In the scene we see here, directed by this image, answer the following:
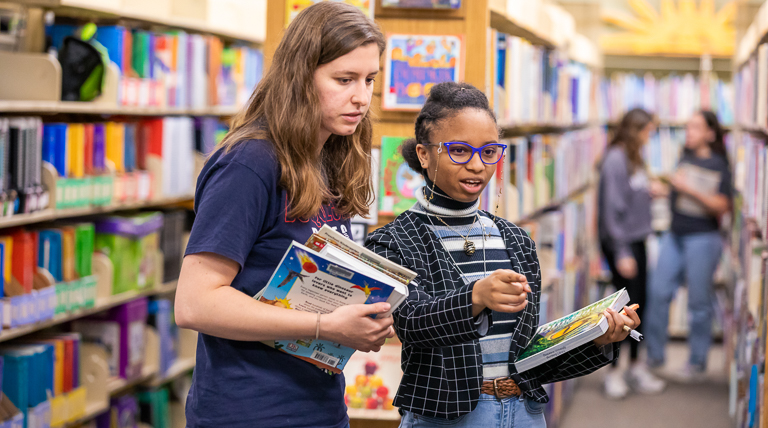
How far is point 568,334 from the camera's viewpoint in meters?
1.41

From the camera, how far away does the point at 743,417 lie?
3473 mm

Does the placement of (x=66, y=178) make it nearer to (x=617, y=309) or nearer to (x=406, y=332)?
(x=406, y=332)

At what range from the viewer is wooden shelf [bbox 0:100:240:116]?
103 inches

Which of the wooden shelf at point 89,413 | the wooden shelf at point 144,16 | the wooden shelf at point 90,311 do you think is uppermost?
the wooden shelf at point 144,16

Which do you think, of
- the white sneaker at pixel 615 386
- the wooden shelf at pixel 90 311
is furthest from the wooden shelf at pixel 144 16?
the white sneaker at pixel 615 386

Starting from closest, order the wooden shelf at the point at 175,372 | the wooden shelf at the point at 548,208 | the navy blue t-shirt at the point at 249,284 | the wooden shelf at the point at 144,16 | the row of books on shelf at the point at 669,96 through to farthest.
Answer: the navy blue t-shirt at the point at 249,284
the wooden shelf at the point at 144,16
the wooden shelf at the point at 548,208
the wooden shelf at the point at 175,372
the row of books on shelf at the point at 669,96

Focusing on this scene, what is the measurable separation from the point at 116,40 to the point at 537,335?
7.65 ft

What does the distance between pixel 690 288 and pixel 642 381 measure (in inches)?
27.3

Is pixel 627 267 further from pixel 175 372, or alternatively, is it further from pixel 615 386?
pixel 175 372

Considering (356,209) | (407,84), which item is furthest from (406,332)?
(407,84)

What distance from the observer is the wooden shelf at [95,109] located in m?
2.62

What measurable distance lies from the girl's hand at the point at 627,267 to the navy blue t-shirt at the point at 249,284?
354 cm

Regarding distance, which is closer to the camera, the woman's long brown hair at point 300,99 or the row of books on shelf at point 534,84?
the woman's long brown hair at point 300,99

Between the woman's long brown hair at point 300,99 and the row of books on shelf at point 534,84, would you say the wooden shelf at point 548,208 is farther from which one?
the woman's long brown hair at point 300,99
